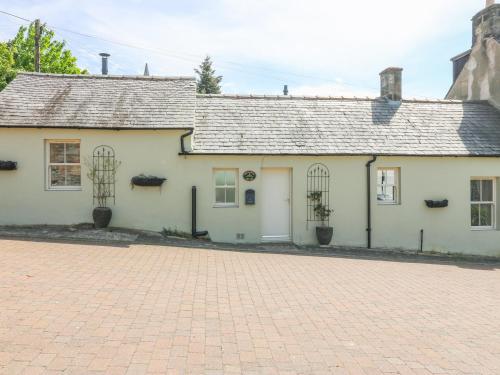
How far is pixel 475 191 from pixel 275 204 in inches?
280

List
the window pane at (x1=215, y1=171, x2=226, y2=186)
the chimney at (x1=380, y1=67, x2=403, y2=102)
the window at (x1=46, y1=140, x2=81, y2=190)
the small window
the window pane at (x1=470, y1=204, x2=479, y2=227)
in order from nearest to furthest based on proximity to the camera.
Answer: the window at (x1=46, y1=140, x2=81, y2=190) → the window pane at (x1=215, y1=171, x2=226, y2=186) → the small window → the window pane at (x1=470, y1=204, x2=479, y2=227) → the chimney at (x1=380, y1=67, x2=403, y2=102)

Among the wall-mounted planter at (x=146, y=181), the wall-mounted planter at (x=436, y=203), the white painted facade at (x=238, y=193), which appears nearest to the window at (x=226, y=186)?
the white painted facade at (x=238, y=193)

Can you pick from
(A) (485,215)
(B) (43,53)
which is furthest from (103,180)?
(B) (43,53)

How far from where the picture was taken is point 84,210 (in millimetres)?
12328

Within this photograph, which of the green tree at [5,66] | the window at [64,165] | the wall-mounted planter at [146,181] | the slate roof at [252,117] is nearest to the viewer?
the wall-mounted planter at [146,181]

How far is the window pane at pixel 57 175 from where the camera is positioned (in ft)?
41.0

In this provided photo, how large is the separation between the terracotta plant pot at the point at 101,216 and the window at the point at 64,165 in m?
1.14

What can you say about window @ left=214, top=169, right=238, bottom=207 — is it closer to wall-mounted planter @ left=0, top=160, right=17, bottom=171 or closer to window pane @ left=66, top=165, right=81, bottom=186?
window pane @ left=66, top=165, right=81, bottom=186

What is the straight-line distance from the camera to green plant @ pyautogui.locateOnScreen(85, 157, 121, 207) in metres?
12.4

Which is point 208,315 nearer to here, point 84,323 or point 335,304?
point 84,323

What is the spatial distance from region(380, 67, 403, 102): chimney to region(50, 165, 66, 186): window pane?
12269mm

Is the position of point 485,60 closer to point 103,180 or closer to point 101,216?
point 103,180

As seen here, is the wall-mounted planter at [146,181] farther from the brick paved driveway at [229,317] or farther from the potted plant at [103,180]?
the brick paved driveway at [229,317]

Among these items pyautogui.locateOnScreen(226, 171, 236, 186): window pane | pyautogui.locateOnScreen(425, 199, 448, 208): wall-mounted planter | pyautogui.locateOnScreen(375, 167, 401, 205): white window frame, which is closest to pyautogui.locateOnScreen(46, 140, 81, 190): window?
pyautogui.locateOnScreen(226, 171, 236, 186): window pane
